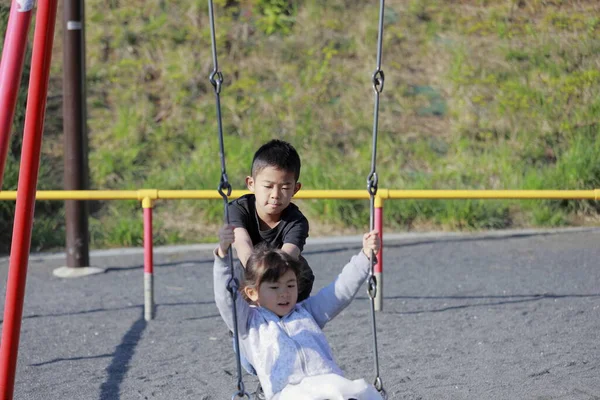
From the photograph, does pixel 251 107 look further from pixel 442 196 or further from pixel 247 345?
pixel 247 345

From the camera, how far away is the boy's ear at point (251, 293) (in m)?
3.09

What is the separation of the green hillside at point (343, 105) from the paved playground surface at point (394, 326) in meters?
1.06

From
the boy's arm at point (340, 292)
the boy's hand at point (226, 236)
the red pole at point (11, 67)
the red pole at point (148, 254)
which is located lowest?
the red pole at point (148, 254)

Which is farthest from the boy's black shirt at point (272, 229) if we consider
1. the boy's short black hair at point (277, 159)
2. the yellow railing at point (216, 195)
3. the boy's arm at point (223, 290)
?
the yellow railing at point (216, 195)

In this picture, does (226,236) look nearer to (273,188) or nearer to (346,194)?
(273,188)

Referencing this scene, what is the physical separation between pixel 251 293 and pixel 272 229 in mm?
545

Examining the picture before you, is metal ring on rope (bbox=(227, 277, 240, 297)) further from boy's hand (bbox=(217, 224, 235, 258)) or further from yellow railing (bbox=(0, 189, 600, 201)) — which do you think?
yellow railing (bbox=(0, 189, 600, 201))

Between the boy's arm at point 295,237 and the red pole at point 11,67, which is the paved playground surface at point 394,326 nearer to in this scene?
the boy's arm at point 295,237

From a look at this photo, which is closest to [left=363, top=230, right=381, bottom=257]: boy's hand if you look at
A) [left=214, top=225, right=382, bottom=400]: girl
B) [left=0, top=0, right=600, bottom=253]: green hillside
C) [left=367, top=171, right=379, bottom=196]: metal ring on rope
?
[left=214, top=225, right=382, bottom=400]: girl

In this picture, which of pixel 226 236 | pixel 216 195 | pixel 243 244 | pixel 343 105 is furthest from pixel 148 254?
pixel 343 105

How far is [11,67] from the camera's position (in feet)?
10.5

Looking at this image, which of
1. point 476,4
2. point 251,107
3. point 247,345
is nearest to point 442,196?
point 247,345

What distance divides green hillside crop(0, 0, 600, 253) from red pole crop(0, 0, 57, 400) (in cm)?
524

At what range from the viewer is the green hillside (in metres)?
9.22
